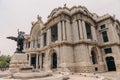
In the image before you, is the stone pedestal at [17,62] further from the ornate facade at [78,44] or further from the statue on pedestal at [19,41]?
the ornate facade at [78,44]

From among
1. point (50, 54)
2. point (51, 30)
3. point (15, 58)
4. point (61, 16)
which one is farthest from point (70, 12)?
point (15, 58)

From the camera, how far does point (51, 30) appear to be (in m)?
28.8

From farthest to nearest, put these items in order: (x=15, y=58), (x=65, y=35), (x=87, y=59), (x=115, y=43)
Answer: (x=115, y=43) → (x=65, y=35) → (x=87, y=59) → (x=15, y=58)

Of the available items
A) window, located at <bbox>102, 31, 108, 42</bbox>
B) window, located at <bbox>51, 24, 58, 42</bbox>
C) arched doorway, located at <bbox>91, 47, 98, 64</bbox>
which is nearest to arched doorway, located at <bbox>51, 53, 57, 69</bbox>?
window, located at <bbox>51, 24, 58, 42</bbox>

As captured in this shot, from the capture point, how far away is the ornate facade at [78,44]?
898 inches

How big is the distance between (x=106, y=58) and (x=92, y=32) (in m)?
7.33

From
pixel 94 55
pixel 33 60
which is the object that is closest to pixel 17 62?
pixel 33 60

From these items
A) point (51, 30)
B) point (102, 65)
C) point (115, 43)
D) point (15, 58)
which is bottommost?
point (102, 65)

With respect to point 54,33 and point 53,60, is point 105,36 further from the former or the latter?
point 53,60

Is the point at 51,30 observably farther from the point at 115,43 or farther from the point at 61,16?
the point at 115,43

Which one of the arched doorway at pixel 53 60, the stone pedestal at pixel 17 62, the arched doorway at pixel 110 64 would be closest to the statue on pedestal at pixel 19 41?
the stone pedestal at pixel 17 62

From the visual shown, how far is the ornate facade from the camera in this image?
22.8 m

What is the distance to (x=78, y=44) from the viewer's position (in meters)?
23.5

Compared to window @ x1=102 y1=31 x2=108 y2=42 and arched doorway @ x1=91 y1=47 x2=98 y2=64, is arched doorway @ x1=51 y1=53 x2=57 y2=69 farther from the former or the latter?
window @ x1=102 y1=31 x2=108 y2=42
